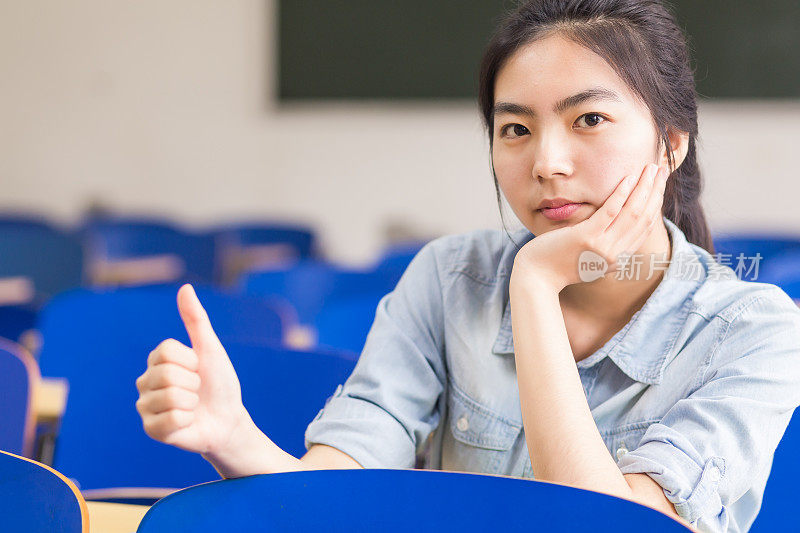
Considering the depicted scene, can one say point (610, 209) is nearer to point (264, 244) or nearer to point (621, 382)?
point (621, 382)

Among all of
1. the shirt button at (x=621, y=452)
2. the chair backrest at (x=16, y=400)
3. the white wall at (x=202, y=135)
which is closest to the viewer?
the shirt button at (x=621, y=452)

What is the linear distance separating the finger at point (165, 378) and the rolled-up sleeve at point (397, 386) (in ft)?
1.22

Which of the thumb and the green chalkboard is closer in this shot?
the thumb

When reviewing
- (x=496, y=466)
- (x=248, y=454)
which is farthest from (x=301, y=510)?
(x=496, y=466)

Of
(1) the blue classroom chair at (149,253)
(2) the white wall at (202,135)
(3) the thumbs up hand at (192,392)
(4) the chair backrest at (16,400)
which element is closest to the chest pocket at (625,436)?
(3) the thumbs up hand at (192,392)

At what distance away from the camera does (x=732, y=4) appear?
418cm

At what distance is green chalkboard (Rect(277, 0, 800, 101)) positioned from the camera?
164 inches

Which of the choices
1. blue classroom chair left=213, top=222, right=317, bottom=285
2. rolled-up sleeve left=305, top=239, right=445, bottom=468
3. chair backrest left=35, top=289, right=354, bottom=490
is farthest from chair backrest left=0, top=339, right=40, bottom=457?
blue classroom chair left=213, top=222, right=317, bottom=285

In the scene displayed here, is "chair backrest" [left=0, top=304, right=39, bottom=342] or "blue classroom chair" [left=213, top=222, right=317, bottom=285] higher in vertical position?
"blue classroom chair" [left=213, top=222, right=317, bottom=285]

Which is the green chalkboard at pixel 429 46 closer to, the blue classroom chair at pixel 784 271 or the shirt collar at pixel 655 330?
the blue classroom chair at pixel 784 271

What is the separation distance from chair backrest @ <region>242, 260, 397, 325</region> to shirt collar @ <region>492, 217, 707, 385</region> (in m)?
1.54

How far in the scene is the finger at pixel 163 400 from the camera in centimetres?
87

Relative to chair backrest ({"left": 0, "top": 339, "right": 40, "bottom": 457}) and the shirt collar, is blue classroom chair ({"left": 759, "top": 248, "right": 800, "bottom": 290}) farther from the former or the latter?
chair backrest ({"left": 0, "top": 339, "right": 40, "bottom": 457})

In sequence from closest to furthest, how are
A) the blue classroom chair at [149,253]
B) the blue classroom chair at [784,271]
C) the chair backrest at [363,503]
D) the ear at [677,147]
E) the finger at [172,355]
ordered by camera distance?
the chair backrest at [363,503], the finger at [172,355], the ear at [677,147], the blue classroom chair at [784,271], the blue classroom chair at [149,253]
